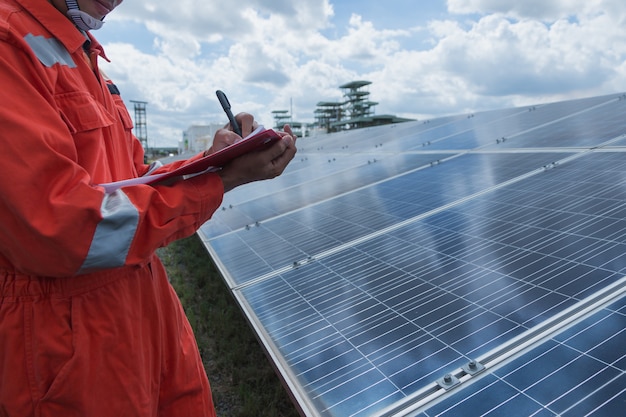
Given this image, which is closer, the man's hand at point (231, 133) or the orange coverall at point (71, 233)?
the orange coverall at point (71, 233)

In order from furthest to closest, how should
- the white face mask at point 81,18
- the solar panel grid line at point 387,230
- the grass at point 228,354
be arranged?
1. the solar panel grid line at point 387,230
2. the grass at point 228,354
3. the white face mask at point 81,18

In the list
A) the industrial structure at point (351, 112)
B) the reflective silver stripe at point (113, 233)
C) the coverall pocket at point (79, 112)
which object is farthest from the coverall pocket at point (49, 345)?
the industrial structure at point (351, 112)

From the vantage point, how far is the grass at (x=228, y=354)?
3.88 meters

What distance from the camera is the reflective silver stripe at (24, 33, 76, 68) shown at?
1.35 meters

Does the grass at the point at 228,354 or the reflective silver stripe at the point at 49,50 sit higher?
the reflective silver stripe at the point at 49,50

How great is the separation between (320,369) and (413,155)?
591 centimetres

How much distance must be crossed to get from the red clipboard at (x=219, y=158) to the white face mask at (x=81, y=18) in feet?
2.00

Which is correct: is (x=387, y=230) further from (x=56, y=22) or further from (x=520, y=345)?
(x=56, y=22)

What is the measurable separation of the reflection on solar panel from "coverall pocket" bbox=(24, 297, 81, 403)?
3.86 feet

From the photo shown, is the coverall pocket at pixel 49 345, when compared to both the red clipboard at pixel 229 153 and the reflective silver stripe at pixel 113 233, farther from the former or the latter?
the red clipboard at pixel 229 153

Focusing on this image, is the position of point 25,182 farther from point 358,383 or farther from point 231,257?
point 231,257

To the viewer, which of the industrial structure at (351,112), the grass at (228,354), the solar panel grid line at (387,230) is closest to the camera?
the grass at (228,354)

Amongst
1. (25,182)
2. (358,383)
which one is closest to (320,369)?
(358,383)

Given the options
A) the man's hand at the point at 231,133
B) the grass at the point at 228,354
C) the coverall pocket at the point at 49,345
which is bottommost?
the grass at the point at 228,354
